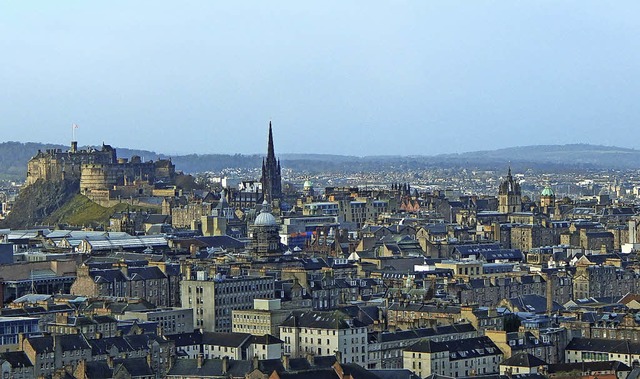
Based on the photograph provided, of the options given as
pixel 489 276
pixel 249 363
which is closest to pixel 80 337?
pixel 249 363

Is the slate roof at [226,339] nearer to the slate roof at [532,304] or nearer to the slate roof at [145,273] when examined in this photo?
the slate roof at [532,304]

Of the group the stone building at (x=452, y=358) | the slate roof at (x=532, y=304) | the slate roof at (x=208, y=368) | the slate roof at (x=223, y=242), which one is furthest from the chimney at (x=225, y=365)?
the slate roof at (x=223, y=242)

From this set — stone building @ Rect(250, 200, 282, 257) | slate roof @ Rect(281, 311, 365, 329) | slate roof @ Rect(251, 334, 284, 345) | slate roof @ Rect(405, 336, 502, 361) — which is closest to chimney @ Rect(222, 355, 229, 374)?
slate roof @ Rect(251, 334, 284, 345)

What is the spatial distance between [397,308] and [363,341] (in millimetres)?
13880

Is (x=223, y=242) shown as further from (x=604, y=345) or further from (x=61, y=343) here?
(x=61, y=343)

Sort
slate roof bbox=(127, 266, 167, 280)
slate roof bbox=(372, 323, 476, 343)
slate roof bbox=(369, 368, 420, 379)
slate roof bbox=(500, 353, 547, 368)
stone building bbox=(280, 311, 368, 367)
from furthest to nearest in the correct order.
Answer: slate roof bbox=(127, 266, 167, 280) → slate roof bbox=(372, 323, 476, 343) → stone building bbox=(280, 311, 368, 367) → slate roof bbox=(500, 353, 547, 368) → slate roof bbox=(369, 368, 420, 379)

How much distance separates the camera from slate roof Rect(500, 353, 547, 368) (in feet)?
304

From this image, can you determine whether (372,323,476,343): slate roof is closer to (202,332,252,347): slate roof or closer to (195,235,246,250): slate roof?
(202,332,252,347): slate roof

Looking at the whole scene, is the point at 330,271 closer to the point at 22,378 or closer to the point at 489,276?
the point at 489,276

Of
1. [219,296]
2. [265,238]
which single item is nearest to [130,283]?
[219,296]

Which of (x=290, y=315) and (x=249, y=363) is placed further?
(x=290, y=315)

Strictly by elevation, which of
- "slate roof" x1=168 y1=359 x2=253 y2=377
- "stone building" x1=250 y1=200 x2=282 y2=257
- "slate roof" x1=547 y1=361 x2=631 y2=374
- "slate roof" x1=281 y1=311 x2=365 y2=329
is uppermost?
"stone building" x1=250 y1=200 x2=282 y2=257

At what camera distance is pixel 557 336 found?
333ft

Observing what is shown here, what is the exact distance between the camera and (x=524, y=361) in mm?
93312
